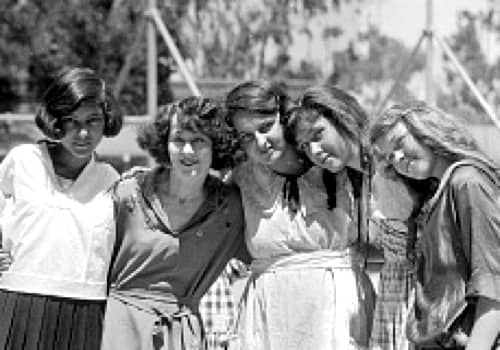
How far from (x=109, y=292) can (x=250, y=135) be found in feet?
2.44

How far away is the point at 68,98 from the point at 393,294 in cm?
129

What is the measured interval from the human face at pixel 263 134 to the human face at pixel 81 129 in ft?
1.63

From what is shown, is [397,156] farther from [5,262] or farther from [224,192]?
[5,262]

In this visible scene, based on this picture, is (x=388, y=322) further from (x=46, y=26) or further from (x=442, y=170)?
(x=46, y=26)

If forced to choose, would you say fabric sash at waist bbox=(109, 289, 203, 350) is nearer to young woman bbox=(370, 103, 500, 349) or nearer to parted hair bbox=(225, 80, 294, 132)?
parted hair bbox=(225, 80, 294, 132)

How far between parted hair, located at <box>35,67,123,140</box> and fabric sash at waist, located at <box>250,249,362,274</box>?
2.62ft

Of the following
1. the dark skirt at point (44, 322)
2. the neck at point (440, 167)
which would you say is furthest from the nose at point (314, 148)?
the dark skirt at point (44, 322)

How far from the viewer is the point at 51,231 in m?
2.83

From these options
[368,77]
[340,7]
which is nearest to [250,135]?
[340,7]

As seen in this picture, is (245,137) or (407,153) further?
(245,137)

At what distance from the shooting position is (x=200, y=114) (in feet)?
9.58

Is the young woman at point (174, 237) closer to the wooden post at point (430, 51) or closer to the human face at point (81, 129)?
the human face at point (81, 129)

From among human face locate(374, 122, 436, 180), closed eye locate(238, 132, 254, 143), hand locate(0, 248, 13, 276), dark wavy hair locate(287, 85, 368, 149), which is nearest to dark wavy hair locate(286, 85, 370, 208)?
dark wavy hair locate(287, 85, 368, 149)

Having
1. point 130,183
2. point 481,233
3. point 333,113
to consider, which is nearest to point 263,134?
point 333,113
